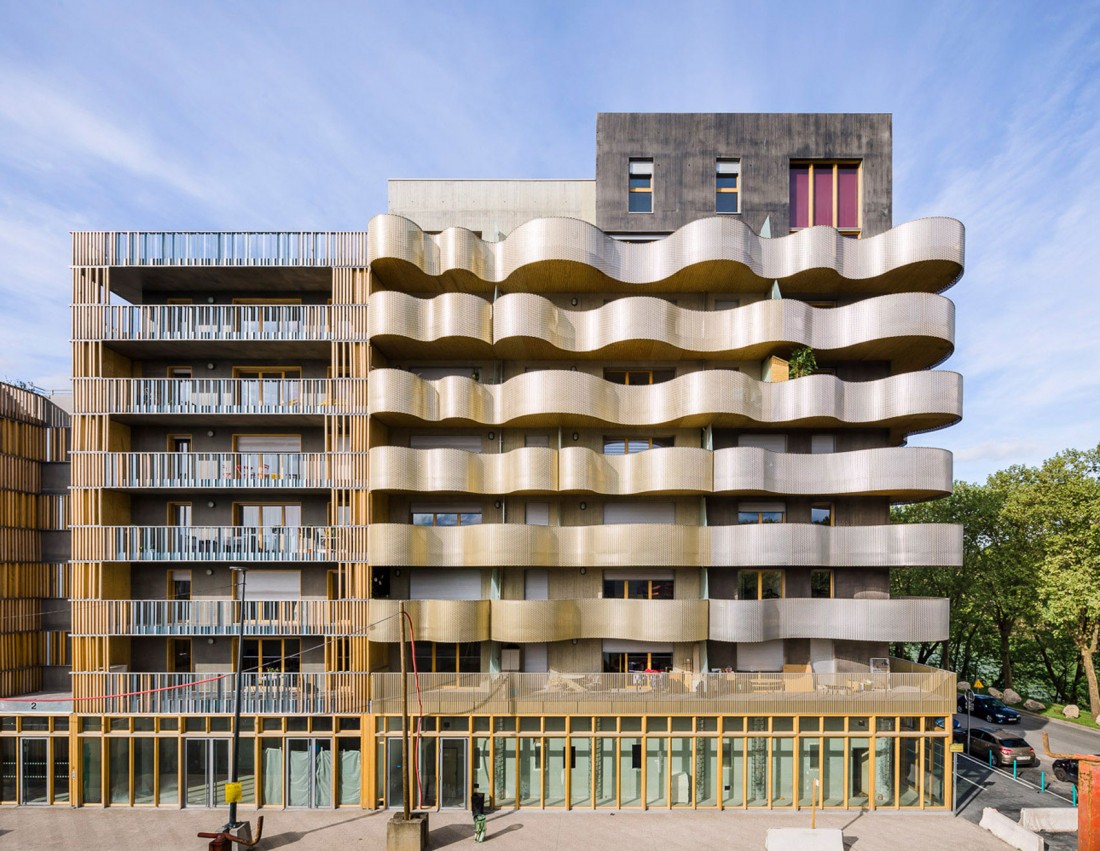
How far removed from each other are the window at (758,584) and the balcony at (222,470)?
532 inches

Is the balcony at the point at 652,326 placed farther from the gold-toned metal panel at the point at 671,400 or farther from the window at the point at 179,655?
the window at the point at 179,655

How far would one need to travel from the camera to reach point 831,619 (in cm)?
1966

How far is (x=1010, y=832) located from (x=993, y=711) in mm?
17560

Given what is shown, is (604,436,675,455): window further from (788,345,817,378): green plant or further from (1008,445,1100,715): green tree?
(1008,445,1100,715): green tree

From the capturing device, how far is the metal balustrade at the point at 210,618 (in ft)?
63.1

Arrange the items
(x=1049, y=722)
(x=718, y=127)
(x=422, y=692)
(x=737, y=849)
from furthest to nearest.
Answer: (x=1049, y=722) < (x=718, y=127) < (x=422, y=692) < (x=737, y=849)

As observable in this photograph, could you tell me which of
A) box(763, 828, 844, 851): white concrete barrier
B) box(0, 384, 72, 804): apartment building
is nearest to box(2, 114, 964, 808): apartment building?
box(763, 828, 844, 851): white concrete barrier

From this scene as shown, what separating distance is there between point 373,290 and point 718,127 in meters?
14.0

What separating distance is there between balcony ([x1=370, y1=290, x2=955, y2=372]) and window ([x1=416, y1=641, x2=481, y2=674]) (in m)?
10.3

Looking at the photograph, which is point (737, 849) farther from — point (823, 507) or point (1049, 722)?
point (1049, 722)

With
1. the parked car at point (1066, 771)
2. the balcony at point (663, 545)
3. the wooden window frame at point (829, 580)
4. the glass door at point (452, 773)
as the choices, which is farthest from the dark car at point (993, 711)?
the glass door at point (452, 773)

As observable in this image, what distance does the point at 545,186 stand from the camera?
22578mm

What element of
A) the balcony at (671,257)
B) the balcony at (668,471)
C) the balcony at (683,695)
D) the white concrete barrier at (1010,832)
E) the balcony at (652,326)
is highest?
the balcony at (671,257)

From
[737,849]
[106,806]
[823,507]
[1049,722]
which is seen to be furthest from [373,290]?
[1049,722]
